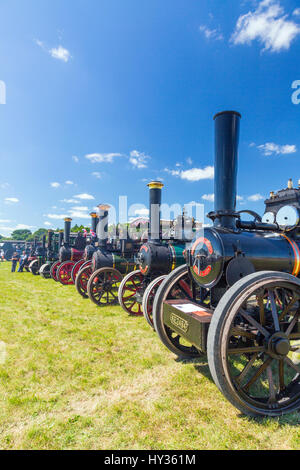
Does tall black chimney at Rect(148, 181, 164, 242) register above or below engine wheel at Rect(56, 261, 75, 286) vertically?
above

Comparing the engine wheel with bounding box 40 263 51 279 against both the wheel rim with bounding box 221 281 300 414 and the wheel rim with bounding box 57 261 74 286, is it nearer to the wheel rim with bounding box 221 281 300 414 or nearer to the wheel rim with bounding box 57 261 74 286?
the wheel rim with bounding box 57 261 74 286

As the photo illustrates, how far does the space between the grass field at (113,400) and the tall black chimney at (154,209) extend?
239 centimetres

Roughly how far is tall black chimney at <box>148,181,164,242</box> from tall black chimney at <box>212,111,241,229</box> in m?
2.79

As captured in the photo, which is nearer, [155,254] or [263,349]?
[263,349]

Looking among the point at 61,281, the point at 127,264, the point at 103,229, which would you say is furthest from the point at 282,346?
the point at 61,281

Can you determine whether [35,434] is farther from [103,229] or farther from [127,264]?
Result: [103,229]

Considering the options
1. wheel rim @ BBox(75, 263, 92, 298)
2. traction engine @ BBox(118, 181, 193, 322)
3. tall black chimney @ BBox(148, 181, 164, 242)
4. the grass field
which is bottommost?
the grass field

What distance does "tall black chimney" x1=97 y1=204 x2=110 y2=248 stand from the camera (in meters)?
8.02

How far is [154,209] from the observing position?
20.3 ft

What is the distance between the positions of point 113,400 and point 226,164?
2.97 m

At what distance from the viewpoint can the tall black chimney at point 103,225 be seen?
26.3 feet

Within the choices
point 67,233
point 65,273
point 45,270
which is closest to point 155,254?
point 65,273

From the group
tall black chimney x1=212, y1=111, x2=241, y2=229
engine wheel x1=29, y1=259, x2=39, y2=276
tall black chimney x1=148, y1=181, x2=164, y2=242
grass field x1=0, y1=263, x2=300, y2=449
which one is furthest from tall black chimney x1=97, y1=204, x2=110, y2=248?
engine wheel x1=29, y1=259, x2=39, y2=276

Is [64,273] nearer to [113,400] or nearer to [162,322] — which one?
[162,322]
